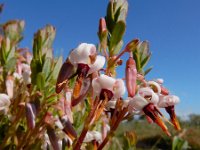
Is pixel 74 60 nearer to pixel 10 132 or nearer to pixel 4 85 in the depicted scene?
pixel 10 132

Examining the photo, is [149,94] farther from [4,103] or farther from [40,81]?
[4,103]

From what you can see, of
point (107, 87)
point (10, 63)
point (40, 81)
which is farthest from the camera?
point (10, 63)

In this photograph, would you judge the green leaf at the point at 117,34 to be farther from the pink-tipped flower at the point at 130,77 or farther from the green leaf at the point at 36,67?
the green leaf at the point at 36,67

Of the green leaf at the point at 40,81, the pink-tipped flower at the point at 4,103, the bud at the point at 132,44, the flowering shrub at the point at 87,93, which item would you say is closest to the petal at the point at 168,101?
the flowering shrub at the point at 87,93

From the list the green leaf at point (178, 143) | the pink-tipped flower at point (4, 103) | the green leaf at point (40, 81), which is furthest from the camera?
the green leaf at point (178, 143)

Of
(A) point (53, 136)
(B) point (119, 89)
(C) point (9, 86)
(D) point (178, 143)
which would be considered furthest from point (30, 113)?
(D) point (178, 143)

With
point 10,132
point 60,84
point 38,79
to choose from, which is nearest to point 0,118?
point 10,132
